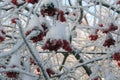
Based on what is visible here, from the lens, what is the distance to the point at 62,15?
78.3 inches

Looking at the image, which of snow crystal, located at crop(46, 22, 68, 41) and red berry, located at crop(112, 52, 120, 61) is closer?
snow crystal, located at crop(46, 22, 68, 41)

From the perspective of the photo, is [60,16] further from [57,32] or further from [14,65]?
[14,65]

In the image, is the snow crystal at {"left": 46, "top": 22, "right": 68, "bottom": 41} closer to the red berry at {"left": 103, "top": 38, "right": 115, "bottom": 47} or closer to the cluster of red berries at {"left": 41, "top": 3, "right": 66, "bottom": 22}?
the cluster of red berries at {"left": 41, "top": 3, "right": 66, "bottom": 22}

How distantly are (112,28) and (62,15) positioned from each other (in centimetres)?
119

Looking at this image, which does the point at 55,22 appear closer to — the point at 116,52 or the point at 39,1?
the point at 39,1

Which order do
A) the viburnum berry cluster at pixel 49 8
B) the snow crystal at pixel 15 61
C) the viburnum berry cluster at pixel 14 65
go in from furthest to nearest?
the snow crystal at pixel 15 61, the viburnum berry cluster at pixel 14 65, the viburnum berry cluster at pixel 49 8

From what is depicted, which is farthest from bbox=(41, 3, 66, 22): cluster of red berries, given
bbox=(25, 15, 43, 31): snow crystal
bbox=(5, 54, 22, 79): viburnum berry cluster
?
bbox=(5, 54, 22, 79): viburnum berry cluster

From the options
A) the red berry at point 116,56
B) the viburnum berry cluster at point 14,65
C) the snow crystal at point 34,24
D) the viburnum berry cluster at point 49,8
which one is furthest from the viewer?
the red berry at point 116,56

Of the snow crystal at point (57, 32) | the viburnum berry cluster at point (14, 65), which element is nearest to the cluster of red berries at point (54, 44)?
the snow crystal at point (57, 32)

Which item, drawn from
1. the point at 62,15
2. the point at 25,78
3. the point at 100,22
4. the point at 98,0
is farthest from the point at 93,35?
the point at 62,15

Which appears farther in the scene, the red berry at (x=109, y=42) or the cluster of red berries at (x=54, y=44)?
the red berry at (x=109, y=42)

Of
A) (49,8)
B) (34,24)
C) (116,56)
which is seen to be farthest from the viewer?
(116,56)

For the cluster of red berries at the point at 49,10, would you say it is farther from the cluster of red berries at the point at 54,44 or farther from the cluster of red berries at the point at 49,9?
the cluster of red berries at the point at 54,44

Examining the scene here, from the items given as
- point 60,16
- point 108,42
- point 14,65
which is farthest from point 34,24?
point 108,42
